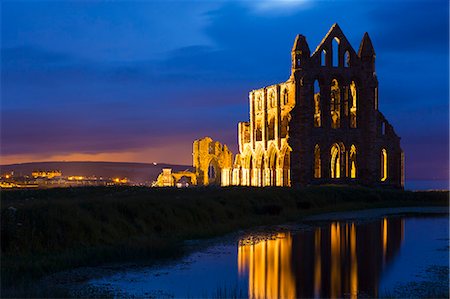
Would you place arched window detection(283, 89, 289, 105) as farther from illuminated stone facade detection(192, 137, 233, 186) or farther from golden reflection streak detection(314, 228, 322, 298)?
golden reflection streak detection(314, 228, 322, 298)

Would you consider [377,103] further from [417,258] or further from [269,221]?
[417,258]

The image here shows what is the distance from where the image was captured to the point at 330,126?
53.5m

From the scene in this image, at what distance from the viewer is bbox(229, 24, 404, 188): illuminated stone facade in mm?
52281

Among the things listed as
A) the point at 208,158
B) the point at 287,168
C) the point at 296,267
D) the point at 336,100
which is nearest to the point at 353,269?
the point at 296,267

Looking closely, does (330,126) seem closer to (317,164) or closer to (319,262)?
(317,164)

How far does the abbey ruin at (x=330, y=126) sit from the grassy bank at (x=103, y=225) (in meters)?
21.7

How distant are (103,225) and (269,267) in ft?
18.9

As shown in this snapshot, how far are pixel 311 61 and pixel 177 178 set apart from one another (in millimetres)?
33017

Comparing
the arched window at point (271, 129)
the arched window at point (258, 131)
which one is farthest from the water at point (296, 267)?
the arched window at point (258, 131)

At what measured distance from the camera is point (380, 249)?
19.6 m

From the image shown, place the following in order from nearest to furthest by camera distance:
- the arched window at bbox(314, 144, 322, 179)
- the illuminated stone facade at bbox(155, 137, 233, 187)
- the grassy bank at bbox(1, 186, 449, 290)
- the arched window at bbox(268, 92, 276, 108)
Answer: the grassy bank at bbox(1, 186, 449, 290), the arched window at bbox(314, 144, 322, 179), the arched window at bbox(268, 92, 276, 108), the illuminated stone facade at bbox(155, 137, 233, 187)

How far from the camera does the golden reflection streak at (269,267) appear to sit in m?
13.3

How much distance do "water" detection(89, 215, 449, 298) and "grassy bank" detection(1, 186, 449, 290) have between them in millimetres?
1592

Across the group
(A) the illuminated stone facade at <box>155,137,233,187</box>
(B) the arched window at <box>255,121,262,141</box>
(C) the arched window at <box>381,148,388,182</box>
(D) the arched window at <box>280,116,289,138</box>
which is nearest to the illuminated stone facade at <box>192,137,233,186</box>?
(A) the illuminated stone facade at <box>155,137,233,187</box>
